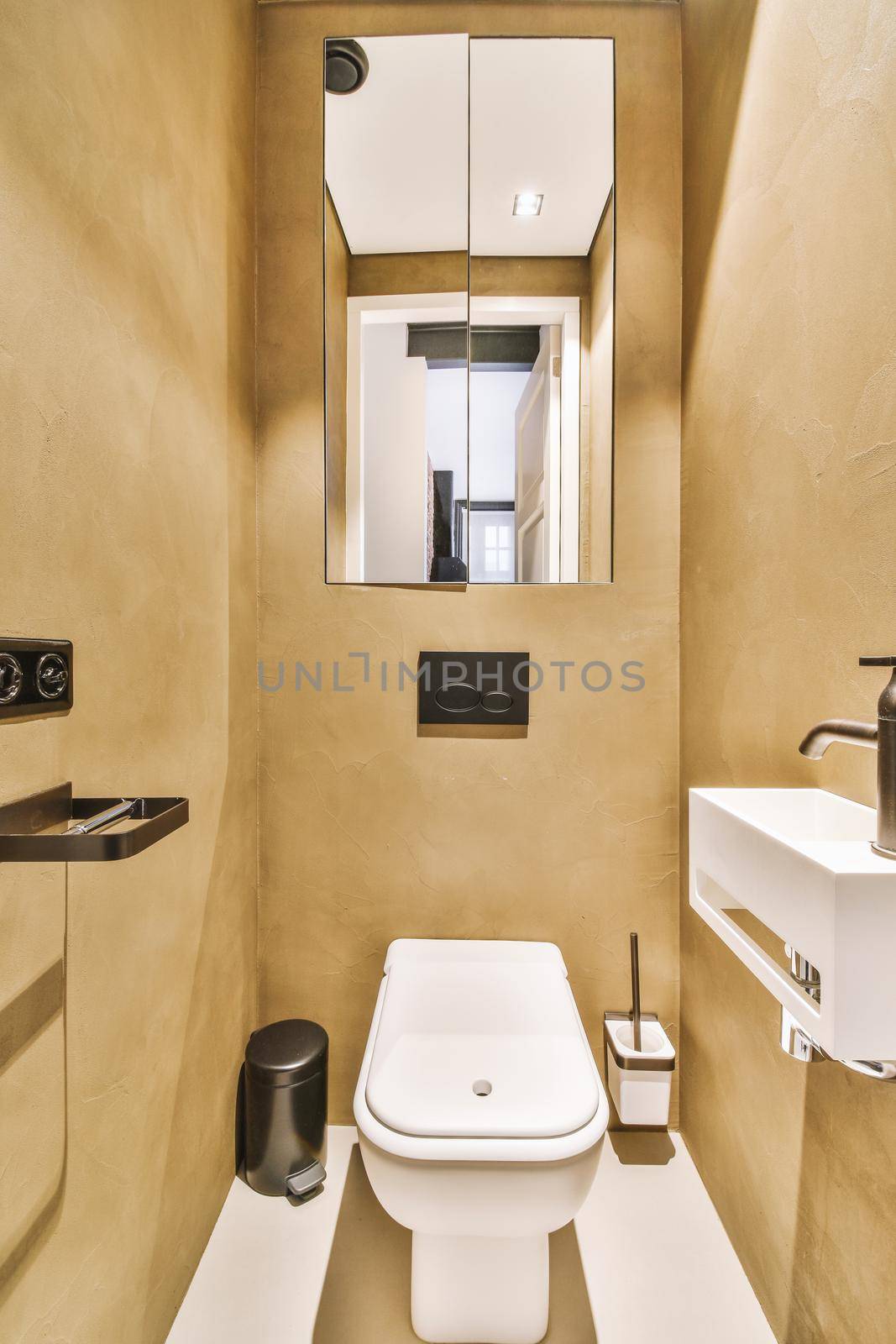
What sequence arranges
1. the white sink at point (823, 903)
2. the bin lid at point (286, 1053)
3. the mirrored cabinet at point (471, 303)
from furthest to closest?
the mirrored cabinet at point (471, 303)
the bin lid at point (286, 1053)
the white sink at point (823, 903)

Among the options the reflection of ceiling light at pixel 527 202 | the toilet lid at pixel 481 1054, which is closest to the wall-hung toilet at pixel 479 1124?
the toilet lid at pixel 481 1054

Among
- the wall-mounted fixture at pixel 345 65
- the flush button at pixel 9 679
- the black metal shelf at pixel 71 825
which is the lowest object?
the black metal shelf at pixel 71 825

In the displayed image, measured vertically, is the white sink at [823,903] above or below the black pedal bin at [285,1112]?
above

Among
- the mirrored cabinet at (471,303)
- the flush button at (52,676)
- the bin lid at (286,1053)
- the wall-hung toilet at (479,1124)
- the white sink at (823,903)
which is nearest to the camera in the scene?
the white sink at (823,903)

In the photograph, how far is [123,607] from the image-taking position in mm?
A: 866

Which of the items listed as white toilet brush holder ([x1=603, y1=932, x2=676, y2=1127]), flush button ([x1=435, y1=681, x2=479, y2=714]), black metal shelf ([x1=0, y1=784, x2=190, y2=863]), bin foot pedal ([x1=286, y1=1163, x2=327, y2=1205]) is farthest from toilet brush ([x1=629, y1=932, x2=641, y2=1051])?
black metal shelf ([x1=0, y1=784, x2=190, y2=863])

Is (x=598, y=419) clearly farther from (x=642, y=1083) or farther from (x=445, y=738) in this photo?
(x=642, y=1083)

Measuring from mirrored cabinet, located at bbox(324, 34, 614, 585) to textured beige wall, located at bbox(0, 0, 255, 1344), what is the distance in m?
0.25

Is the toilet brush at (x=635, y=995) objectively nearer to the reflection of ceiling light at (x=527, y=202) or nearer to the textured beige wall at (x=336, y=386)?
the textured beige wall at (x=336, y=386)

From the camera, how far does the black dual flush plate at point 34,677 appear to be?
64cm

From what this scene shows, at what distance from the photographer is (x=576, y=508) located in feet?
4.55

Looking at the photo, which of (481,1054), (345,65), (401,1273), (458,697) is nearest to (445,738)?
(458,697)

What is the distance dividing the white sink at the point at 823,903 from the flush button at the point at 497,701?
1.85 ft

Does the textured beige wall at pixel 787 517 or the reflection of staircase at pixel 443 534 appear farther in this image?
the reflection of staircase at pixel 443 534
